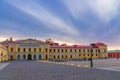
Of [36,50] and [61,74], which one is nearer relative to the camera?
[61,74]

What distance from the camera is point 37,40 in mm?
110312

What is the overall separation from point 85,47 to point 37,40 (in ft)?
94.5

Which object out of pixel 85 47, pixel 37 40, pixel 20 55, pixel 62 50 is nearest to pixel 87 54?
pixel 85 47

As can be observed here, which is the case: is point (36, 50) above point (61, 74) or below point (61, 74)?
above

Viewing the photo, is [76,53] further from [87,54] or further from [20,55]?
[20,55]

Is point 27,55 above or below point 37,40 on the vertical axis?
below

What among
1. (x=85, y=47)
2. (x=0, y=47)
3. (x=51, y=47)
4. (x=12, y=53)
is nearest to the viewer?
(x=0, y=47)

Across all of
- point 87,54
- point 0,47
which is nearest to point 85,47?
point 87,54

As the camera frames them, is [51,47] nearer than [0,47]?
No

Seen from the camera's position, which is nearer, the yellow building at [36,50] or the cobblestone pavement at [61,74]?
the cobblestone pavement at [61,74]

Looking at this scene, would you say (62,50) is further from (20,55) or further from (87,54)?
(20,55)

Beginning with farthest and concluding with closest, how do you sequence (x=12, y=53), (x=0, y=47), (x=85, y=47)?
Result: (x=85, y=47), (x=12, y=53), (x=0, y=47)

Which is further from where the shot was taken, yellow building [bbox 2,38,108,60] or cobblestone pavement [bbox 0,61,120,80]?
yellow building [bbox 2,38,108,60]

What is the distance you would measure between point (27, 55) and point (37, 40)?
9011mm
